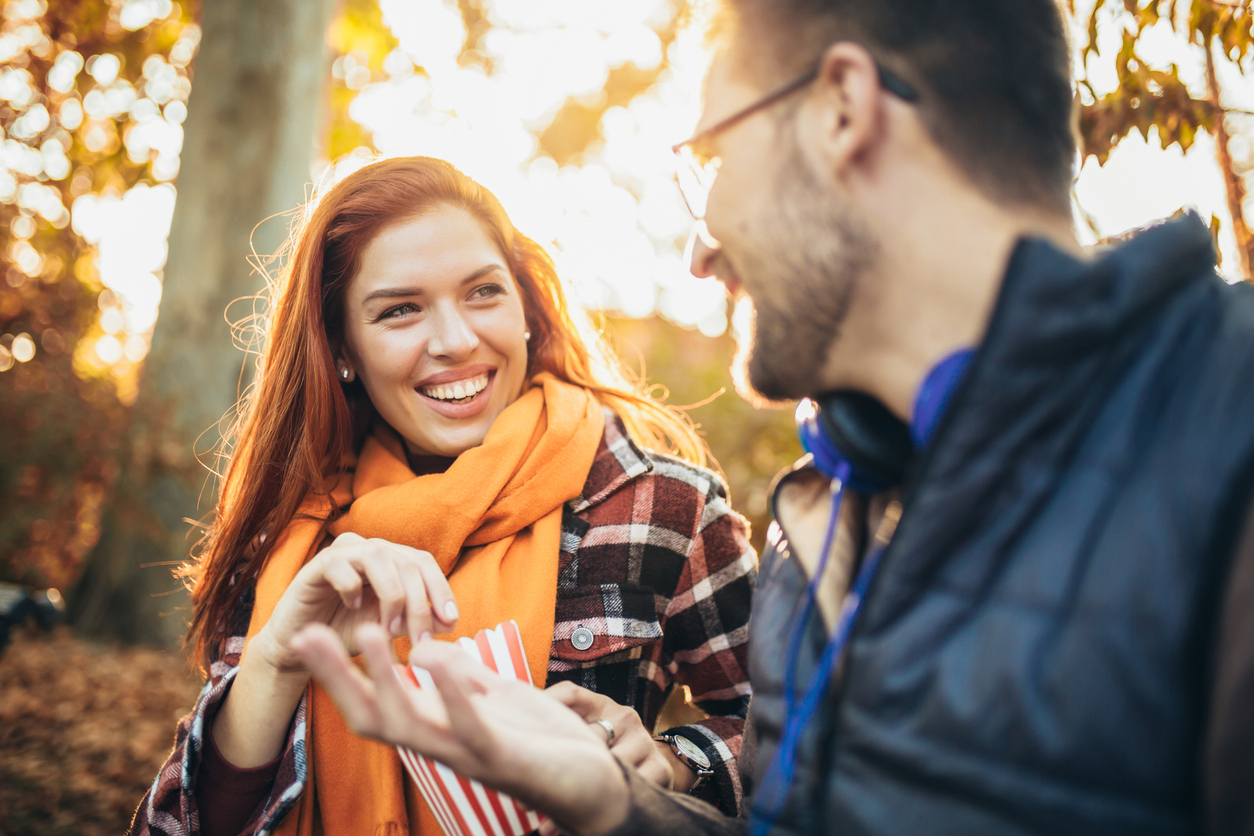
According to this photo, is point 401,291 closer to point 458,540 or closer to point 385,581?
point 458,540

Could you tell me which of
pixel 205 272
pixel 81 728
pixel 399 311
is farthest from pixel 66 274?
pixel 399 311

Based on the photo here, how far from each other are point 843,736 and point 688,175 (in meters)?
1.02

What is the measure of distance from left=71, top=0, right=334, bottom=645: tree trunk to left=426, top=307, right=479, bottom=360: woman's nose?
4.02 m

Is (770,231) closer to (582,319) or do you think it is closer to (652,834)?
(652,834)

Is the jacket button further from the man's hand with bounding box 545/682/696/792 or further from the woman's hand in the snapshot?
the woman's hand

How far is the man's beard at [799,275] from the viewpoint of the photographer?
123cm

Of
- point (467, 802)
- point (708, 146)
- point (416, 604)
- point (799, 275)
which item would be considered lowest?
point (467, 802)

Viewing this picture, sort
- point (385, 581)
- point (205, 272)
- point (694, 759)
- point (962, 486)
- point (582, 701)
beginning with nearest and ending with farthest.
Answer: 1. point (962, 486)
2. point (385, 581)
3. point (582, 701)
4. point (694, 759)
5. point (205, 272)

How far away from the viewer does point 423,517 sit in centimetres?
199

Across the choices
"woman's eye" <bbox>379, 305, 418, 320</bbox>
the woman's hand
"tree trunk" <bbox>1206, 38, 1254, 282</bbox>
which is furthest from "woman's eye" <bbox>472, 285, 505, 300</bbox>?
"tree trunk" <bbox>1206, 38, 1254, 282</bbox>

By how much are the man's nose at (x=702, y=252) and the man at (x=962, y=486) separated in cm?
4

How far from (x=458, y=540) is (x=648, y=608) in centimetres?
52

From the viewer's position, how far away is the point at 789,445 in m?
4.58

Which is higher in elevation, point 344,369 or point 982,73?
point 982,73
